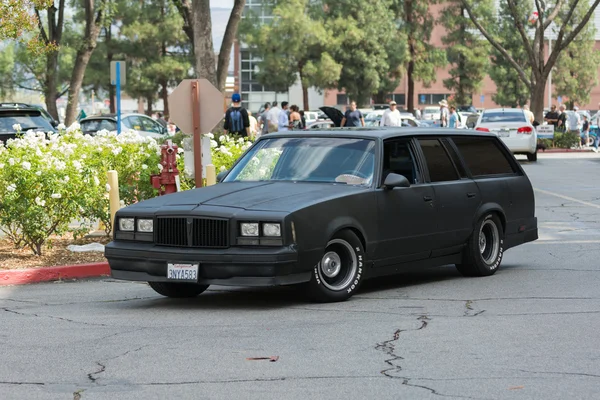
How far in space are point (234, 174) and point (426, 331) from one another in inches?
130

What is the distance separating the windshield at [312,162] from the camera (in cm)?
1056

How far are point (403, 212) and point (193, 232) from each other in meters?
2.20

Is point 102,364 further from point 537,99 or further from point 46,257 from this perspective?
point 537,99

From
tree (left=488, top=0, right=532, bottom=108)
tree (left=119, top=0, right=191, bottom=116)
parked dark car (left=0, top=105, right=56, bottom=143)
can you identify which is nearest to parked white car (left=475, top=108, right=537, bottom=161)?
parked dark car (left=0, top=105, right=56, bottom=143)

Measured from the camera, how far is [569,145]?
151 feet

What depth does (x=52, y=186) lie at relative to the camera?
42.2 ft

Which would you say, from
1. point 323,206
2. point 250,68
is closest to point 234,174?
point 323,206

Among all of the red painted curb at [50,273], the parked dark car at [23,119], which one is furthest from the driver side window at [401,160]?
the parked dark car at [23,119]

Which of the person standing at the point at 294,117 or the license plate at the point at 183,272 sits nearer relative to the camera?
the license plate at the point at 183,272

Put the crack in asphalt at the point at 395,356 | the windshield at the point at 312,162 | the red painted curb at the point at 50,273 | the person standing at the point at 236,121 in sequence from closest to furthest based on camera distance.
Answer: the crack in asphalt at the point at 395,356
the windshield at the point at 312,162
the red painted curb at the point at 50,273
the person standing at the point at 236,121

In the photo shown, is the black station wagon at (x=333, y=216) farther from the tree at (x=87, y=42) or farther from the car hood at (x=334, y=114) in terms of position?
the tree at (x=87, y=42)

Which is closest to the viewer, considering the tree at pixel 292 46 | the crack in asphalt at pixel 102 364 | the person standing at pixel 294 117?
the crack in asphalt at pixel 102 364

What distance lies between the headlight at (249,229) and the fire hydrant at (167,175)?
480cm

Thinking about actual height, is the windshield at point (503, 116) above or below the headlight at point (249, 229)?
above
